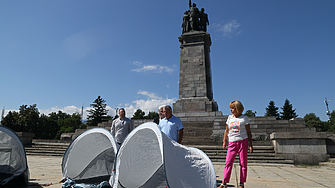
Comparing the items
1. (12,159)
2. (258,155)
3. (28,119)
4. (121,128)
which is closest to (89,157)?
(121,128)

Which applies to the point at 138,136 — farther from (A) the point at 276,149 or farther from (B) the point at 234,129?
(A) the point at 276,149

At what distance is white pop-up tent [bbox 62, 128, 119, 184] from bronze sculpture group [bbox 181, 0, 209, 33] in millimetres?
16356

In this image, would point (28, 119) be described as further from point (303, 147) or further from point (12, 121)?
point (303, 147)

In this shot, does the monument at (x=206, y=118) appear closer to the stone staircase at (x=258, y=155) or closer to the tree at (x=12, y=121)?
the stone staircase at (x=258, y=155)

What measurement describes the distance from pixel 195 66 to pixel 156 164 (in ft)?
48.2

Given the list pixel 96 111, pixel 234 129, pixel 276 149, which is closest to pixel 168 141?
pixel 234 129

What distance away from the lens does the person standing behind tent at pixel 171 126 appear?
4062mm

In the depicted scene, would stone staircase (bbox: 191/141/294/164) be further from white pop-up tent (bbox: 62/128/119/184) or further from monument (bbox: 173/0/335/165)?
white pop-up tent (bbox: 62/128/119/184)

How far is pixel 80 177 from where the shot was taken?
4.64 m

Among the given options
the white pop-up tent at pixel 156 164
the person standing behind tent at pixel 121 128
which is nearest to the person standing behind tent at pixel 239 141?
the white pop-up tent at pixel 156 164

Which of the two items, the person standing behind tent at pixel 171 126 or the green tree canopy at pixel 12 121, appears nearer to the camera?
the person standing behind tent at pixel 171 126

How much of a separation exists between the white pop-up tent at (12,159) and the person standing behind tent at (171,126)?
9.78 ft

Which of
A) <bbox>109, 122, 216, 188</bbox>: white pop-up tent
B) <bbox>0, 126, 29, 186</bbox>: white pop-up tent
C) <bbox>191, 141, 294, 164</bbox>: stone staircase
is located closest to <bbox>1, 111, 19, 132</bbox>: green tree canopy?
<bbox>191, 141, 294, 164</bbox>: stone staircase

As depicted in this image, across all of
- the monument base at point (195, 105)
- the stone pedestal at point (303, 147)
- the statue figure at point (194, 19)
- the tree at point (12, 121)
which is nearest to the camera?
the stone pedestal at point (303, 147)
